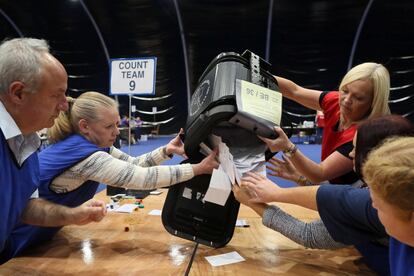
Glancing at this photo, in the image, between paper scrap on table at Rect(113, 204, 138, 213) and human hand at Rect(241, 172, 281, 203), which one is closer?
human hand at Rect(241, 172, 281, 203)

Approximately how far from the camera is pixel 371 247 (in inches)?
34.5

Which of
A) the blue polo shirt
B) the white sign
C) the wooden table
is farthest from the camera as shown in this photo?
the white sign

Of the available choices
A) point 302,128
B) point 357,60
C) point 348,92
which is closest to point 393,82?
point 357,60

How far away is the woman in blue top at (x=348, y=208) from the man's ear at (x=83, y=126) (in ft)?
2.10

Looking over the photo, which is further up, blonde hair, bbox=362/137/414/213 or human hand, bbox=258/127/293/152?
blonde hair, bbox=362/137/414/213

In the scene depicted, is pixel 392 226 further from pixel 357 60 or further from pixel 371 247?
pixel 357 60

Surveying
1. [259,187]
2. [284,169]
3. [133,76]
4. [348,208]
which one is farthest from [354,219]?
[133,76]

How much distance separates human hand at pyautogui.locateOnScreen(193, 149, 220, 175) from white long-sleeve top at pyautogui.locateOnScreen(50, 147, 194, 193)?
0.08 ft

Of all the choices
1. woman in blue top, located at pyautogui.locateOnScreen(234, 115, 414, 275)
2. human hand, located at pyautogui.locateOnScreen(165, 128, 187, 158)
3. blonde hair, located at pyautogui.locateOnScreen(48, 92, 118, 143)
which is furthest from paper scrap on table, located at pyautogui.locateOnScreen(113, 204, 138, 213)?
woman in blue top, located at pyautogui.locateOnScreen(234, 115, 414, 275)

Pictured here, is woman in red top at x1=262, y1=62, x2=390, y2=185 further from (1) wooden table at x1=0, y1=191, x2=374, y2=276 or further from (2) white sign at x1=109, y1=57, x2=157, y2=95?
(2) white sign at x1=109, y1=57, x2=157, y2=95

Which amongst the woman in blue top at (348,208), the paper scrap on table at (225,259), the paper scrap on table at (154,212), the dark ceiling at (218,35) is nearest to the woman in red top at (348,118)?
the woman in blue top at (348,208)

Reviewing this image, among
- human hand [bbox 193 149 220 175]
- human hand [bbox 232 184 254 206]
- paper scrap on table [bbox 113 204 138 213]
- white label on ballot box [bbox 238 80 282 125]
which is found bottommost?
paper scrap on table [bbox 113 204 138 213]

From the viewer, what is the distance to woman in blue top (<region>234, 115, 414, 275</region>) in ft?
2.62

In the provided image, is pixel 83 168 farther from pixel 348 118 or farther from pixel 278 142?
pixel 348 118
